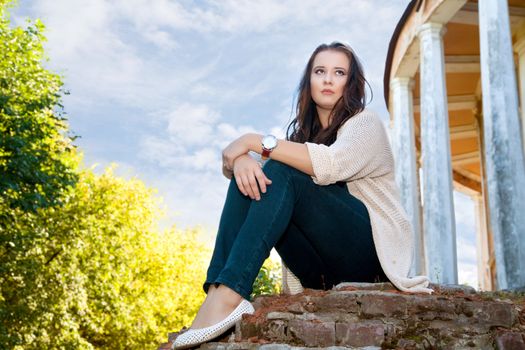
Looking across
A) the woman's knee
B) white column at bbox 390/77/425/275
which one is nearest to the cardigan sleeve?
the woman's knee

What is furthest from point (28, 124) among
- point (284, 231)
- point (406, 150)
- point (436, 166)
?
point (284, 231)

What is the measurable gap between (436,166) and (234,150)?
10.6m

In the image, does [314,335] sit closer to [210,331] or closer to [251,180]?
[210,331]

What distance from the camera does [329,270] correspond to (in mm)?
3762

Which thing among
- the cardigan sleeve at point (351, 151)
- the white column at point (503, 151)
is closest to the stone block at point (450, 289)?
the cardigan sleeve at point (351, 151)

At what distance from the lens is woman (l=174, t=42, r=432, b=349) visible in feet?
10.3

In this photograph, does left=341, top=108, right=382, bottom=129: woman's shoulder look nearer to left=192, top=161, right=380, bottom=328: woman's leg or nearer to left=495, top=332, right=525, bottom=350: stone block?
left=192, top=161, right=380, bottom=328: woman's leg

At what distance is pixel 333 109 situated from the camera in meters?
4.02

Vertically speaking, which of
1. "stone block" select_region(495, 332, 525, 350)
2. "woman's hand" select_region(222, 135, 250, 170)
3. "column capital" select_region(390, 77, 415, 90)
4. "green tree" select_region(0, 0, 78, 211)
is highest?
"column capital" select_region(390, 77, 415, 90)

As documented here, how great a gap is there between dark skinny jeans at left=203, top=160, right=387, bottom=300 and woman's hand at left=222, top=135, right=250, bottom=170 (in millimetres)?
203

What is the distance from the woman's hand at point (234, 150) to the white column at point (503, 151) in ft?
24.3

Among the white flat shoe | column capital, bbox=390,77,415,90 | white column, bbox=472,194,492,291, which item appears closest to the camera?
the white flat shoe

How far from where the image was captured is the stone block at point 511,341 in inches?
125

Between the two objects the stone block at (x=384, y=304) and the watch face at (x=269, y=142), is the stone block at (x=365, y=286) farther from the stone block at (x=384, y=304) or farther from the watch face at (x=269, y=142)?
the watch face at (x=269, y=142)
